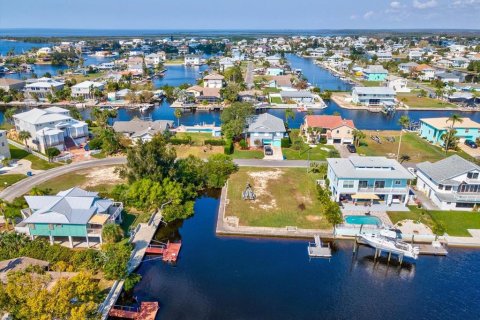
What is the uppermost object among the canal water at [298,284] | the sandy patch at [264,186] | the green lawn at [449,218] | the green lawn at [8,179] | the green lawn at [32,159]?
the green lawn at [32,159]

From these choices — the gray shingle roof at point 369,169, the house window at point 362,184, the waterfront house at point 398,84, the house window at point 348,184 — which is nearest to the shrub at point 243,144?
the gray shingle roof at point 369,169

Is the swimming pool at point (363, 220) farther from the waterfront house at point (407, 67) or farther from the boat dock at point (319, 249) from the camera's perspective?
the waterfront house at point (407, 67)

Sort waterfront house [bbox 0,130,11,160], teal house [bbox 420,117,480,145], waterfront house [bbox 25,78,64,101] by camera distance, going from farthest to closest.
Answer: waterfront house [bbox 25,78,64,101]
teal house [bbox 420,117,480,145]
waterfront house [bbox 0,130,11,160]

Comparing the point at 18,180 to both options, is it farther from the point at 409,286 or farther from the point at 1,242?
the point at 409,286

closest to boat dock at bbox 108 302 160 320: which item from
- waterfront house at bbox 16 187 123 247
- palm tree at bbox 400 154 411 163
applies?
waterfront house at bbox 16 187 123 247

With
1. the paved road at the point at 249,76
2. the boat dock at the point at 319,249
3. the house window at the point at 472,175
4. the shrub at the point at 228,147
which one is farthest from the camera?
the paved road at the point at 249,76

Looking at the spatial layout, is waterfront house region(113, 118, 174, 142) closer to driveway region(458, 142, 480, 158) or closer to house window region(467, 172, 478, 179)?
house window region(467, 172, 478, 179)

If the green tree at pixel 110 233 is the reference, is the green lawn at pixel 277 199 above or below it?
below

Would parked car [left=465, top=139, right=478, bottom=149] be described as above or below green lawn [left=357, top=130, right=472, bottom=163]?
above
